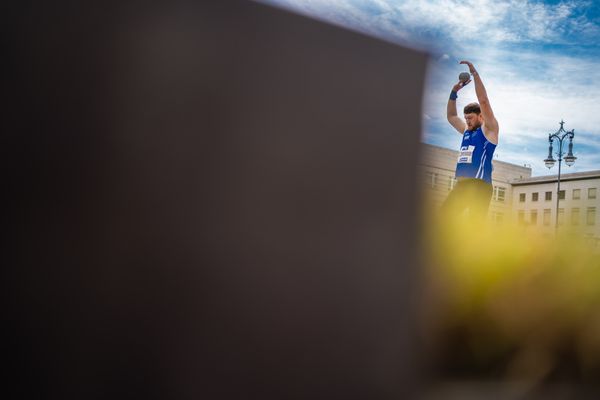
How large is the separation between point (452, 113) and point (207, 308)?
3027 millimetres

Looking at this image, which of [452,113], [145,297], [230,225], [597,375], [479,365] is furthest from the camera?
[452,113]

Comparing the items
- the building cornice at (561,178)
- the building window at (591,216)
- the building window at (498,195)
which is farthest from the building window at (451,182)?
the building window at (591,216)

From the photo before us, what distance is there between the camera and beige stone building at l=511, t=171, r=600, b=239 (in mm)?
37438

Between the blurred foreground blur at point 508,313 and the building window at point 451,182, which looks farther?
the building window at point 451,182

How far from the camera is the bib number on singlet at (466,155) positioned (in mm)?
3982

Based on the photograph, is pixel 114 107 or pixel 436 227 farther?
pixel 436 227

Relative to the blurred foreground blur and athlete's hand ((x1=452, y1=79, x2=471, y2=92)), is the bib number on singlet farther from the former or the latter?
the blurred foreground blur

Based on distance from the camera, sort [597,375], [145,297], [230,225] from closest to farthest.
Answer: [145,297] → [230,225] → [597,375]

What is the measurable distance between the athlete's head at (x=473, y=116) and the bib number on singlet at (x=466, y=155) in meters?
0.20

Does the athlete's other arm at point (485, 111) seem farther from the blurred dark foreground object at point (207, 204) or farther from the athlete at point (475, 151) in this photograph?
the blurred dark foreground object at point (207, 204)

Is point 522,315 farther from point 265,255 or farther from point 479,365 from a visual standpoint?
point 265,255

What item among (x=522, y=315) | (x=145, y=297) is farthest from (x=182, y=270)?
(x=522, y=315)

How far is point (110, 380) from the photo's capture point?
7.04ft

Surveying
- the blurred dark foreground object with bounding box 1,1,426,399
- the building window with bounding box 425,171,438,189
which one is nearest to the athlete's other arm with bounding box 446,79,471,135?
the building window with bounding box 425,171,438,189
